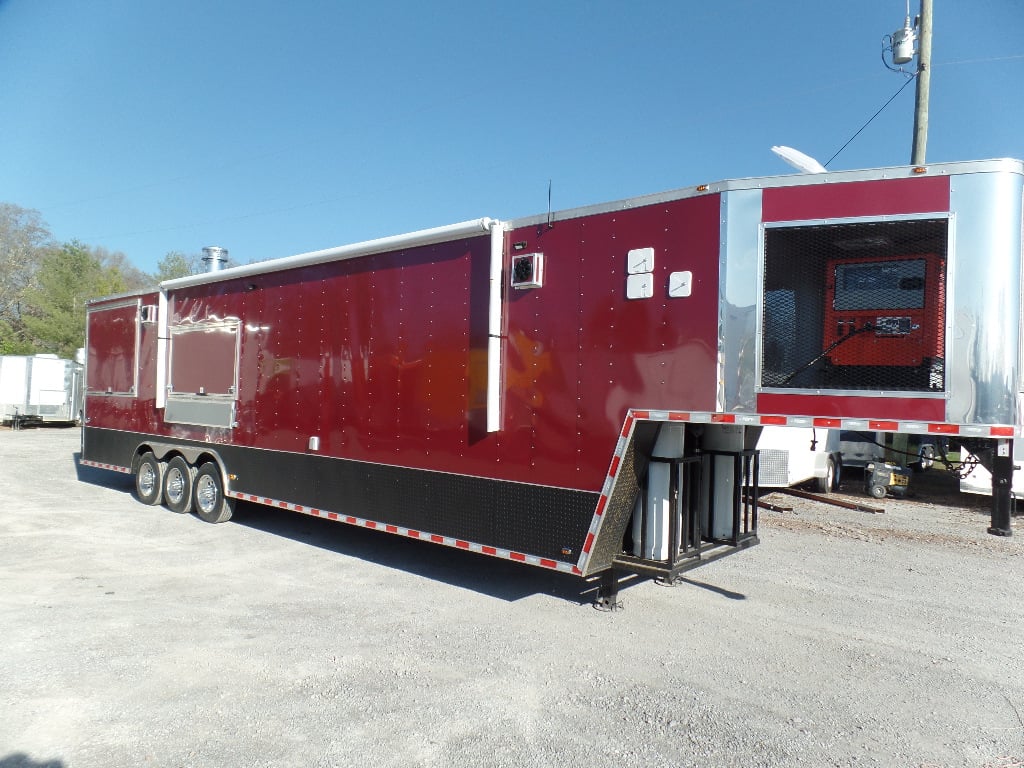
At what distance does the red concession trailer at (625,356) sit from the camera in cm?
423

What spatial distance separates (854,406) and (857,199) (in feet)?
4.17

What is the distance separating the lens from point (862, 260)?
458 centimetres

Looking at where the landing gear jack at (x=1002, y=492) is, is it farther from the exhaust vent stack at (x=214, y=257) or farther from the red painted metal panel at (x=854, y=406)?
the exhaust vent stack at (x=214, y=257)

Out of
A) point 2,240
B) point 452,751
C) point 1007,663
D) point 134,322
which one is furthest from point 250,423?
point 2,240

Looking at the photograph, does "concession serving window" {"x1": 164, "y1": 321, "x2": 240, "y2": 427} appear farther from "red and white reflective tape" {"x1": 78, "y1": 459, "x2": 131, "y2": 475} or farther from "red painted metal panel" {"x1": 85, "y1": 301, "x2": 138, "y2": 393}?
"red and white reflective tape" {"x1": 78, "y1": 459, "x2": 131, "y2": 475}

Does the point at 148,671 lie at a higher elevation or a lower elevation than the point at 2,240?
lower

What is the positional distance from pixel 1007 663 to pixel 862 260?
296 cm

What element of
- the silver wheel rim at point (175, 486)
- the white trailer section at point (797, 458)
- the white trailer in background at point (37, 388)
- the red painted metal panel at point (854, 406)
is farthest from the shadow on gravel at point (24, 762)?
the white trailer in background at point (37, 388)

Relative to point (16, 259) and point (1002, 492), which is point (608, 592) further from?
point (16, 259)

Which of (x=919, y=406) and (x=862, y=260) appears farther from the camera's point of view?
(x=862, y=260)

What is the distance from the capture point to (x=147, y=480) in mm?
10148

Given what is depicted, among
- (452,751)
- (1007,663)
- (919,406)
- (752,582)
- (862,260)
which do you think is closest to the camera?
(452,751)

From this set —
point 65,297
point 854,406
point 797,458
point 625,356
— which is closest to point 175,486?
point 625,356

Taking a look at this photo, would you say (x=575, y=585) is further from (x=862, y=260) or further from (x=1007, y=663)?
(x=862, y=260)
